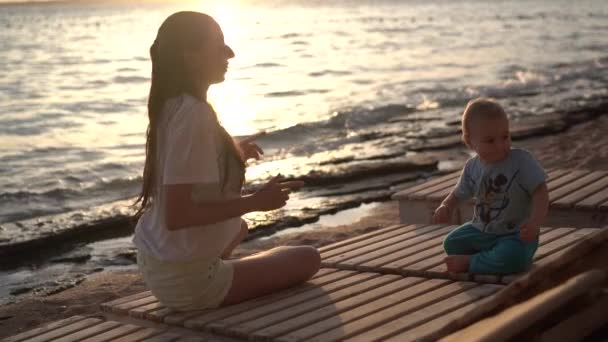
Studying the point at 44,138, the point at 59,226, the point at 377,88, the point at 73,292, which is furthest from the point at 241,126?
the point at 73,292

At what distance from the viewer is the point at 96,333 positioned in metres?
4.88

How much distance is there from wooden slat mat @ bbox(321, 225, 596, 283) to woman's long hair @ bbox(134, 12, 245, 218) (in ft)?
3.92

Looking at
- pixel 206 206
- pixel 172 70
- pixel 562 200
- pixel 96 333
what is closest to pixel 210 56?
pixel 172 70

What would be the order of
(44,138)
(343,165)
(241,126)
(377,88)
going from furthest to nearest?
1. (377,88)
2. (241,126)
3. (44,138)
4. (343,165)

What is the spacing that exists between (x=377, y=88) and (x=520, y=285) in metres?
21.0

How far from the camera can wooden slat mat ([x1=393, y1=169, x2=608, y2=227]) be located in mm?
6516

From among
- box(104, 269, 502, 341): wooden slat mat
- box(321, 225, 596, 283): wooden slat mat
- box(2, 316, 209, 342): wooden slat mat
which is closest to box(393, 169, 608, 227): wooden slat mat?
box(321, 225, 596, 283): wooden slat mat

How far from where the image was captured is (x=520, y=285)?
3.96 m

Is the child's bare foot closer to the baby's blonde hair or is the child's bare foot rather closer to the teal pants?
the teal pants

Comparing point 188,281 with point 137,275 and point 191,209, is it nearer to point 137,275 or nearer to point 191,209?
point 191,209

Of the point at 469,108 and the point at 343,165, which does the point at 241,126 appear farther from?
the point at 469,108

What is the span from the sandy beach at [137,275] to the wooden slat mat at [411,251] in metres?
2.00

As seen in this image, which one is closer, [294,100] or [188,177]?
[188,177]

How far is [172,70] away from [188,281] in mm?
1048
